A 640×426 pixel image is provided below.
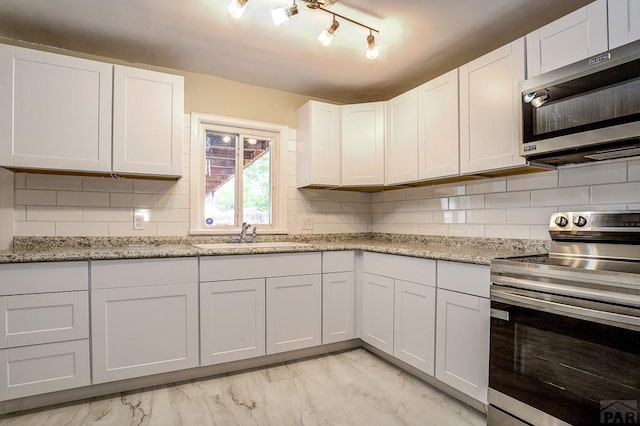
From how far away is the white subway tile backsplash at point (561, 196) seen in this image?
6.25ft

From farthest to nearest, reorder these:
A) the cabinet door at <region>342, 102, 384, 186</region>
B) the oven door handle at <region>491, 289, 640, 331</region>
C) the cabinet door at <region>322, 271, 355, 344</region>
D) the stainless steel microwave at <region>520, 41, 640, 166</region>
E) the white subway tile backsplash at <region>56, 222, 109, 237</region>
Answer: the cabinet door at <region>342, 102, 384, 186</region> < the cabinet door at <region>322, 271, 355, 344</region> < the white subway tile backsplash at <region>56, 222, 109, 237</region> < the stainless steel microwave at <region>520, 41, 640, 166</region> < the oven door handle at <region>491, 289, 640, 331</region>

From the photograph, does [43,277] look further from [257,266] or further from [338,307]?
[338,307]

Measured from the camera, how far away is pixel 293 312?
97.8 inches

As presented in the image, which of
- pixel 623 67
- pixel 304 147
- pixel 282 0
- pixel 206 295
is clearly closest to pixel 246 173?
pixel 304 147

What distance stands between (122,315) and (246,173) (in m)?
1.49

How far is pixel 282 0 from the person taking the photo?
1.90m

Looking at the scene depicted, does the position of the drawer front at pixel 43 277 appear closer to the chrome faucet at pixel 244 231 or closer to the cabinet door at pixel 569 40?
the chrome faucet at pixel 244 231

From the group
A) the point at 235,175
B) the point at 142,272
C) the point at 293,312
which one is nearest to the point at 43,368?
the point at 142,272

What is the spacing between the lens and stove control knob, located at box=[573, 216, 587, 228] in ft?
5.81

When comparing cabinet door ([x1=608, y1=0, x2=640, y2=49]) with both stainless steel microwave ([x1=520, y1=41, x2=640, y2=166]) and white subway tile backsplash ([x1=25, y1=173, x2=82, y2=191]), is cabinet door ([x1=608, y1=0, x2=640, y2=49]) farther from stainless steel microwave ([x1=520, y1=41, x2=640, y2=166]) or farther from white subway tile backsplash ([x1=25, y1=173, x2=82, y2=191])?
white subway tile backsplash ([x1=25, y1=173, x2=82, y2=191])

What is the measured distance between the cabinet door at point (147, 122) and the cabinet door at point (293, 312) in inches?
43.0

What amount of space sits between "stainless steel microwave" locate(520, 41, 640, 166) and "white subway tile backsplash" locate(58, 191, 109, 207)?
2.69 meters

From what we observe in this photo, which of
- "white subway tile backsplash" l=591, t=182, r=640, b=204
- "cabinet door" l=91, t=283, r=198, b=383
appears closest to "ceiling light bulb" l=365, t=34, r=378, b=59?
"white subway tile backsplash" l=591, t=182, r=640, b=204

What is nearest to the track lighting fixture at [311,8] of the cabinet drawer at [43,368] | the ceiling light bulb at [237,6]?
the ceiling light bulb at [237,6]
